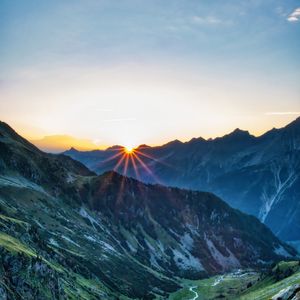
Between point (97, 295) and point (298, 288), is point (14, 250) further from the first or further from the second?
point (298, 288)

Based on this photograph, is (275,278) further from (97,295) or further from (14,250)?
(14,250)

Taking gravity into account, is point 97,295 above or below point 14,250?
below

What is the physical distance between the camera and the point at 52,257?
193 meters

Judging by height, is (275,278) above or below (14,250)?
below

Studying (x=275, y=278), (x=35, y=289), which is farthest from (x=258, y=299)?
(x=35, y=289)

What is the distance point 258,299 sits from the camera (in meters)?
149

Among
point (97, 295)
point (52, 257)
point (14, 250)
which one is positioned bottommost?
point (97, 295)

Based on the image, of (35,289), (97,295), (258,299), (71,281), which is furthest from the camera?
(97,295)

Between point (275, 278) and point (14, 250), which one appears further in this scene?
point (275, 278)

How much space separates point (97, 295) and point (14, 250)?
6603 centimetres

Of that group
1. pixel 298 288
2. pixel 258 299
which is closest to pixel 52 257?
pixel 258 299

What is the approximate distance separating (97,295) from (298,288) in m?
145

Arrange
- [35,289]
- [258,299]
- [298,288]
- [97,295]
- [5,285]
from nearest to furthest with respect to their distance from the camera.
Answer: [298,288] → [5,285] → [35,289] → [258,299] → [97,295]

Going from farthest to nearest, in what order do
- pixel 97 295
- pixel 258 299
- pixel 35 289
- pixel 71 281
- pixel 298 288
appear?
1. pixel 97 295
2. pixel 71 281
3. pixel 258 299
4. pixel 35 289
5. pixel 298 288
